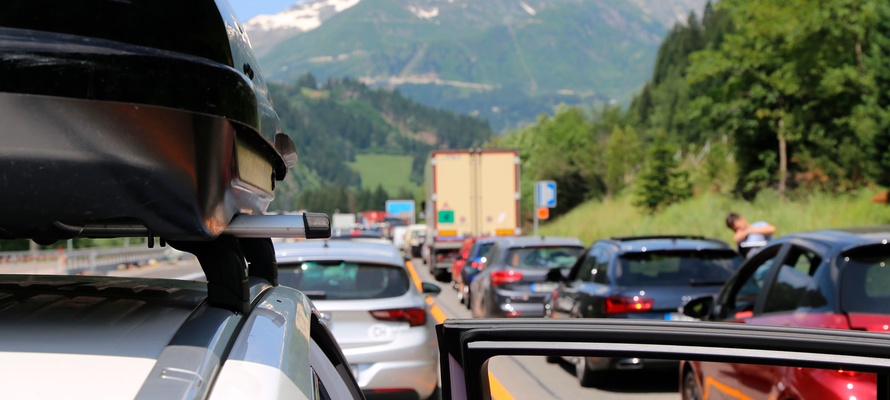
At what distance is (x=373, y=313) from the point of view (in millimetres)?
9000

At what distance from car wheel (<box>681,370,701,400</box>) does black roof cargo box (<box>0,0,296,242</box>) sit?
19.9 feet

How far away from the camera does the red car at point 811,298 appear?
545cm

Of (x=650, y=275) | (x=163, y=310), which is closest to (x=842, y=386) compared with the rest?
(x=163, y=310)

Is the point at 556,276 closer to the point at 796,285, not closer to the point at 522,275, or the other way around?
the point at 522,275

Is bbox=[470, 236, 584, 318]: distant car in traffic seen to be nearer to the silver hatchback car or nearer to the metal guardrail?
the silver hatchback car

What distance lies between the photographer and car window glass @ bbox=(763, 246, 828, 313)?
6.25 meters

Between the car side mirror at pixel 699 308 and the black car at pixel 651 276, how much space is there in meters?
2.35

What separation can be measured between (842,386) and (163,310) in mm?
3000

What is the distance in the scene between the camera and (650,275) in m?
11.5

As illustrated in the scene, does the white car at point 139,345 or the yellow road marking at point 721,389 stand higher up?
the white car at point 139,345

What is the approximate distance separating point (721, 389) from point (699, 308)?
2.01 m

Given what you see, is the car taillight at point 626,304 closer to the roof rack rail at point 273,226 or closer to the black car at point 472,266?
the roof rack rail at point 273,226

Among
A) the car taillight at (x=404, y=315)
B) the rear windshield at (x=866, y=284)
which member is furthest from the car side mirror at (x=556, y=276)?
the rear windshield at (x=866, y=284)

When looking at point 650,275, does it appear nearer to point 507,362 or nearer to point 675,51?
point 507,362
